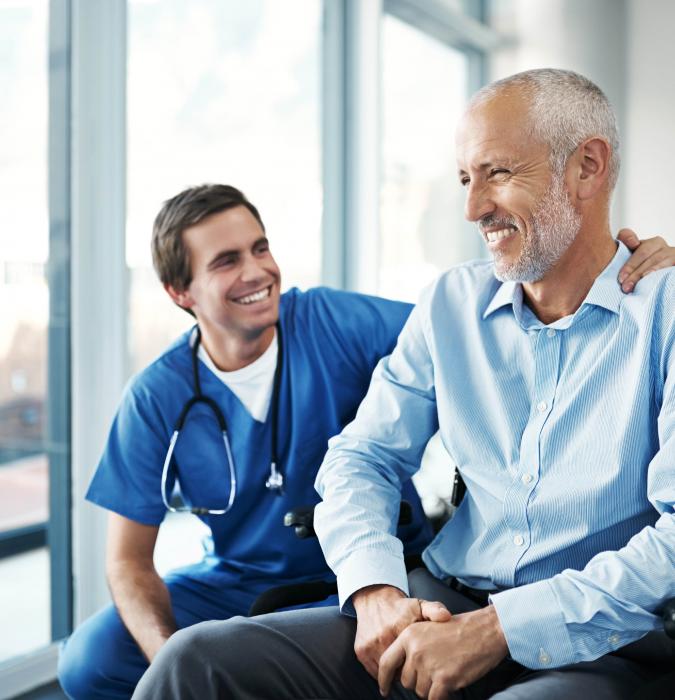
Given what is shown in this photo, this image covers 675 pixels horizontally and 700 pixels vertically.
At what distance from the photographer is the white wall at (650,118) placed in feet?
12.1

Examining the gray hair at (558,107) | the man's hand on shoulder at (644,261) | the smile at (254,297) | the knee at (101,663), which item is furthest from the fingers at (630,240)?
the knee at (101,663)

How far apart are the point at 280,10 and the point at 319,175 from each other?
1.85 feet

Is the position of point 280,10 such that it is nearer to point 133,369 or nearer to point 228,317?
point 133,369

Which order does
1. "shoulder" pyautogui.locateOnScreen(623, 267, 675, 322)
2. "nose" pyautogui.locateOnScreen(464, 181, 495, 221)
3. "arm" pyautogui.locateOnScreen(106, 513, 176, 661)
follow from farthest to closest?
"arm" pyautogui.locateOnScreen(106, 513, 176, 661), "nose" pyautogui.locateOnScreen(464, 181, 495, 221), "shoulder" pyautogui.locateOnScreen(623, 267, 675, 322)

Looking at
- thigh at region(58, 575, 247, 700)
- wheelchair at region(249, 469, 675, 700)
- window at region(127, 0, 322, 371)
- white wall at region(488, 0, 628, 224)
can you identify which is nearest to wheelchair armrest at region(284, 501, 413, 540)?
wheelchair at region(249, 469, 675, 700)

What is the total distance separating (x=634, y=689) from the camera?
1021 millimetres

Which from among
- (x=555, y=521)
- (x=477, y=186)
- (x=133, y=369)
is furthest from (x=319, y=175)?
(x=555, y=521)

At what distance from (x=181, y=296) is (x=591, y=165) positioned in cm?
85

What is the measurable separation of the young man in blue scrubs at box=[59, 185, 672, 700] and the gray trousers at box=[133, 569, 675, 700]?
0.45 metres

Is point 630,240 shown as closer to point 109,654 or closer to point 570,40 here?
point 109,654

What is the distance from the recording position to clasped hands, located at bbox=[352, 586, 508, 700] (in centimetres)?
101

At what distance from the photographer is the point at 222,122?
262 cm

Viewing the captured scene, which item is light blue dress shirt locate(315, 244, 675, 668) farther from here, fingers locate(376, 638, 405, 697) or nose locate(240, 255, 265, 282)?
nose locate(240, 255, 265, 282)

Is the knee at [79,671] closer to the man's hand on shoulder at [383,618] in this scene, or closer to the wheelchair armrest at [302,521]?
the wheelchair armrest at [302,521]
